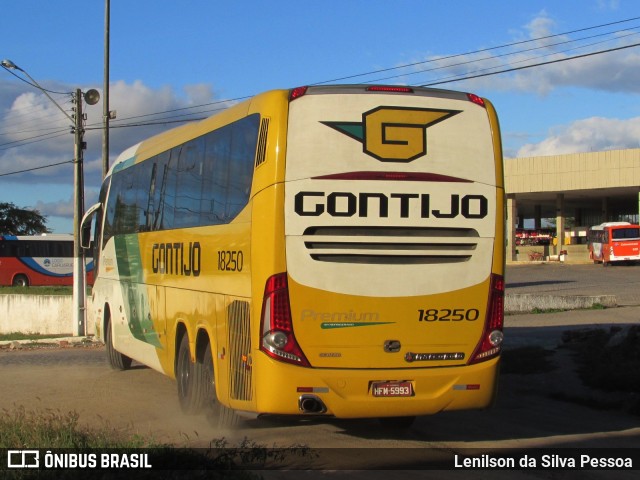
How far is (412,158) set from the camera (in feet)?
28.8

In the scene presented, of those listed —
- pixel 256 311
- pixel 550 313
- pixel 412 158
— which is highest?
pixel 412 158

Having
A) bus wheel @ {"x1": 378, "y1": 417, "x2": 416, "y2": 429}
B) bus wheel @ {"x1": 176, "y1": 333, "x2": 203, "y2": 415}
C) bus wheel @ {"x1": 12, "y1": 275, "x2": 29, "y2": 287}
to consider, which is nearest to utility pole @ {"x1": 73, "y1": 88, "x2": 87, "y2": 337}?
bus wheel @ {"x1": 176, "y1": 333, "x2": 203, "y2": 415}

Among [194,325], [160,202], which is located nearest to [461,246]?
[194,325]

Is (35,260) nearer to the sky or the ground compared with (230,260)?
nearer to the ground

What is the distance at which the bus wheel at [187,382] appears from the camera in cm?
1060

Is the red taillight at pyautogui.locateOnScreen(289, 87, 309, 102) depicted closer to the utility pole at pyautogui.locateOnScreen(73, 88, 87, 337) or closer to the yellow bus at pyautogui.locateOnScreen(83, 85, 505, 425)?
the yellow bus at pyautogui.locateOnScreen(83, 85, 505, 425)

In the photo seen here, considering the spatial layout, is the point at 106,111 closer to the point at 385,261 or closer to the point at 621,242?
the point at 385,261

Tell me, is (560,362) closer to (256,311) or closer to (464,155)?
(464,155)

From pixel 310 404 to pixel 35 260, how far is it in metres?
53.7

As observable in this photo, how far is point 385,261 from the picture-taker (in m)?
8.63

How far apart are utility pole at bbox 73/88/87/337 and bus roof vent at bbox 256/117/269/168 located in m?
17.1

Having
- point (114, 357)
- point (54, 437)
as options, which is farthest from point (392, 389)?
point (114, 357)

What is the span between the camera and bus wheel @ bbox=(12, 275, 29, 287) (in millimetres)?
58562

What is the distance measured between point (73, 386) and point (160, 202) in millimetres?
3488
